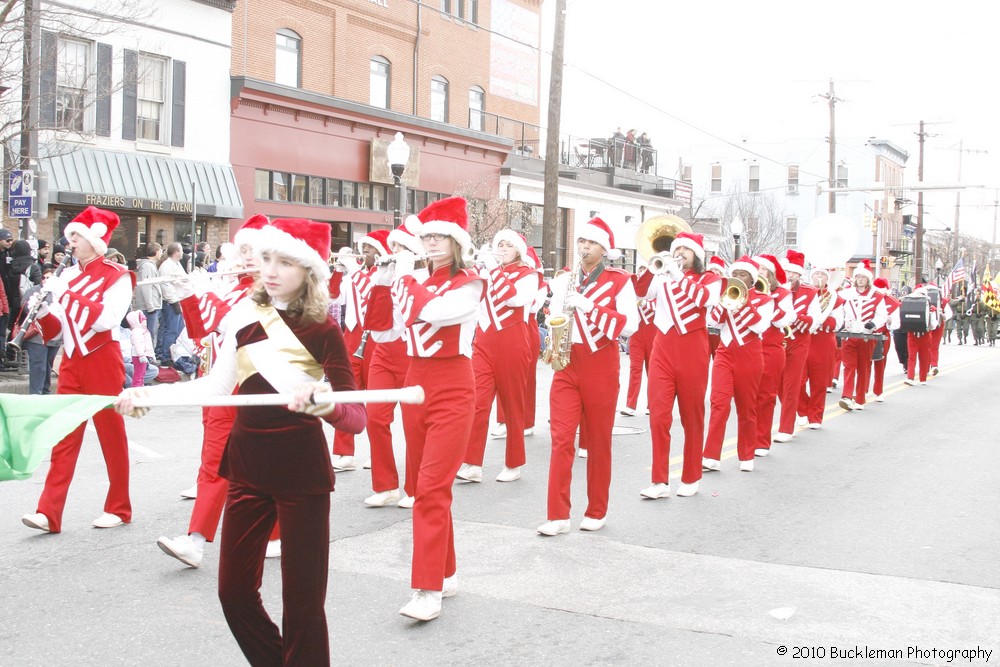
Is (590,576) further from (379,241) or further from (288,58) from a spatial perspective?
(288,58)

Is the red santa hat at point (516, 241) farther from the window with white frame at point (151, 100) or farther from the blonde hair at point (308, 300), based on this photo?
the window with white frame at point (151, 100)

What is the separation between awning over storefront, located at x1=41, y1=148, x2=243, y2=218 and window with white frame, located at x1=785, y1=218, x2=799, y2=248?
54.8 metres

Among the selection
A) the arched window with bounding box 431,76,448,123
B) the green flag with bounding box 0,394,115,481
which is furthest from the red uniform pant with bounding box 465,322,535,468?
the arched window with bounding box 431,76,448,123

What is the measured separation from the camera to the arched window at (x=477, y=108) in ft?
111

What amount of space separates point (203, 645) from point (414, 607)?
40.2 inches

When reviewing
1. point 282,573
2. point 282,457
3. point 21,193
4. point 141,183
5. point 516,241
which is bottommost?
point 282,573

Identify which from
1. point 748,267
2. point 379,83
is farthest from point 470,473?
point 379,83

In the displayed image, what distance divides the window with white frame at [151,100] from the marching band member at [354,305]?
48.2ft

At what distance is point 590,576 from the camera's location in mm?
6137

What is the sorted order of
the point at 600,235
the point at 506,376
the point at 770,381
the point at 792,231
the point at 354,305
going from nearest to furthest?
the point at 600,235 < the point at 354,305 < the point at 506,376 < the point at 770,381 < the point at 792,231

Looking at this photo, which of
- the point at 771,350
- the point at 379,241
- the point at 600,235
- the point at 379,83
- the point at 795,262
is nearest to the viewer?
the point at 600,235

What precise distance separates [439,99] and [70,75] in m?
14.3

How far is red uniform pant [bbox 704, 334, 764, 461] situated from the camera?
951cm

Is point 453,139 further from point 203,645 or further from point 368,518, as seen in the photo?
point 203,645
